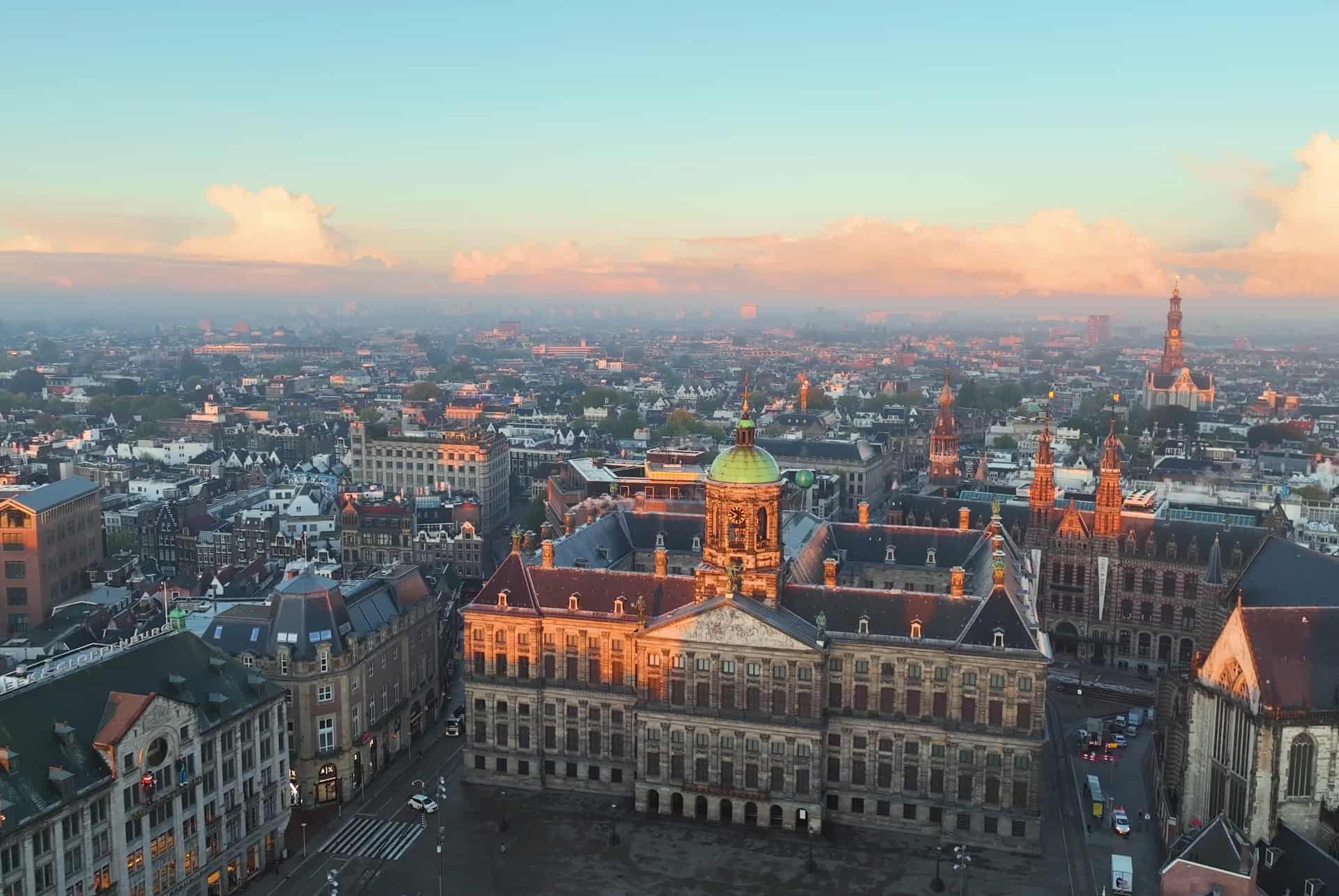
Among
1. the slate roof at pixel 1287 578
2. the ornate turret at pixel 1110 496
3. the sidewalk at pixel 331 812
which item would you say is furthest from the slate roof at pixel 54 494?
the slate roof at pixel 1287 578

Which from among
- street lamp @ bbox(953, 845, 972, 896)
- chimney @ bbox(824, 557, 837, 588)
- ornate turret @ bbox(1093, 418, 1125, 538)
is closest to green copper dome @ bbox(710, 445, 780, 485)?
chimney @ bbox(824, 557, 837, 588)

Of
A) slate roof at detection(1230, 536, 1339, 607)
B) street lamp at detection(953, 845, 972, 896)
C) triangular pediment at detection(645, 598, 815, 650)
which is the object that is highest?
slate roof at detection(1230, 536, 1339, 607)

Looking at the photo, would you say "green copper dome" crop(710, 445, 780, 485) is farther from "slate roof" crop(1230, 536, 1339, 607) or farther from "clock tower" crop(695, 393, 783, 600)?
"slate roof" crop(1230, 536, 1339, 607)

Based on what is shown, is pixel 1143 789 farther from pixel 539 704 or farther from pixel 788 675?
pixel 539 704

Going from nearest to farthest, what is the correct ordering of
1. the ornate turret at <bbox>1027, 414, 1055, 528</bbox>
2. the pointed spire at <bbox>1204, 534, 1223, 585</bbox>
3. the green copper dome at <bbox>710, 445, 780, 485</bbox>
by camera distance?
1. the green copper dome at <bbox>710, 445, 780, 485</bbox>
2. the pointed spire at <bbox>1204, 534, 1223, 585</bbox>
3. the ornate turret at <bbox>1027, 414, 1055, 528</bbox>

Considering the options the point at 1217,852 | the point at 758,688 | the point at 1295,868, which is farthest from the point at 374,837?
the point at 1295,868

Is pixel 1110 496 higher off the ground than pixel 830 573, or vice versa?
pixel 1110 496

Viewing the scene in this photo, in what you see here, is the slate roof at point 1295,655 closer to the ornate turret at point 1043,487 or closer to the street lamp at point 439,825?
the ornate turret at point 1043,487

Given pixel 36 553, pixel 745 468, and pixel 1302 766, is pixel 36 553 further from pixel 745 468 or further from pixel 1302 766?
pixel 1302 766
